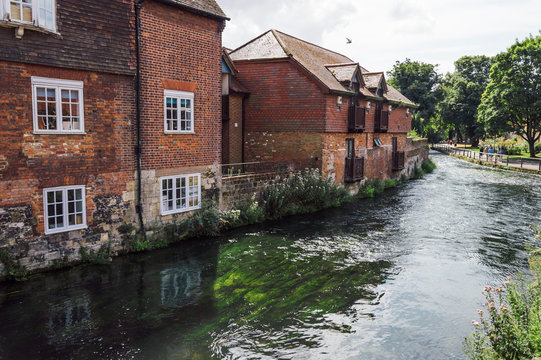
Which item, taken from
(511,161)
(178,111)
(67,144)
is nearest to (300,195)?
(178,111)

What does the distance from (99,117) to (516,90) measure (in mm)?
43717

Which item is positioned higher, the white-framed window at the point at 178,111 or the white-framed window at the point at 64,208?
the white-framed window at the point at 178,111

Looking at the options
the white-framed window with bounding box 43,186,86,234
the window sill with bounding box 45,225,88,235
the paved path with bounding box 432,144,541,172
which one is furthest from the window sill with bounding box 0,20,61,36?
the paved path with bounding box 432,144,541,172

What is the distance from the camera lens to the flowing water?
7.42m

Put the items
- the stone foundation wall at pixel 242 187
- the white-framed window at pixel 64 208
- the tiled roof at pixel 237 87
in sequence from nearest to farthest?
the white-framed window at pixel 64 208 → the stone foundation wall at pixel 242 187 → the tiled roof at pixel 237 87

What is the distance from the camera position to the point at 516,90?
4172cm

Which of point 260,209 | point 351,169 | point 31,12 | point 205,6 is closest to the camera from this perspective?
point 31,12

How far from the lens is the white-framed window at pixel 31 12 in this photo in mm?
9219

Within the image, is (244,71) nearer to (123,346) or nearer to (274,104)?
(274,104)

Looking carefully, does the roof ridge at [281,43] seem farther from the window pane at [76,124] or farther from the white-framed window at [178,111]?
the window pane at [76,124]

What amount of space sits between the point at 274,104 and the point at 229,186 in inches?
304

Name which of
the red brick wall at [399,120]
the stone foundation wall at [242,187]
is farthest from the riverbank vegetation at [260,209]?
the red brick wall at [399,120]

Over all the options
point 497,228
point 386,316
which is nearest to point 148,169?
point 386,316

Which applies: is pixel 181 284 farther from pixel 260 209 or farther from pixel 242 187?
pixel 260 209
